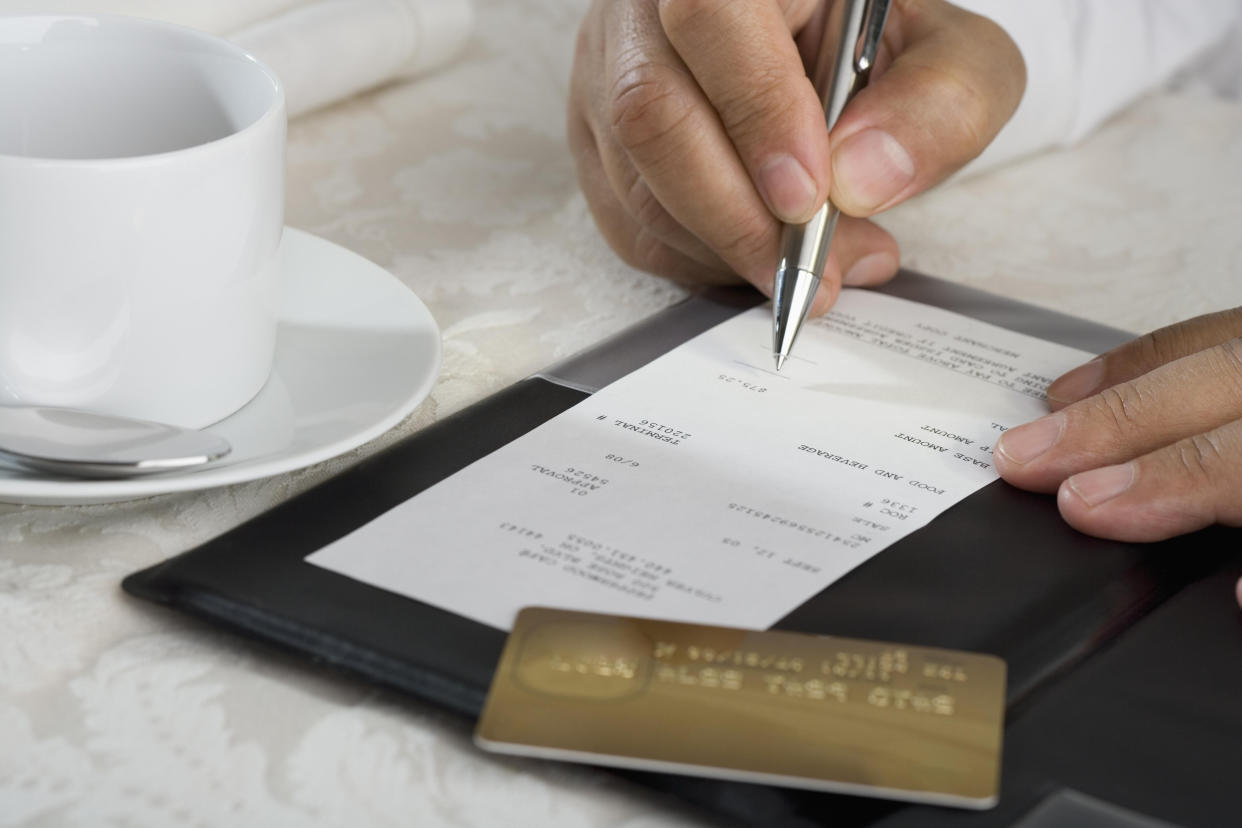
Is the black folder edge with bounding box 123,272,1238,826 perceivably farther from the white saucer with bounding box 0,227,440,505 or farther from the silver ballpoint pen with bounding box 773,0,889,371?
the silver ballpoint pen with bounding box 773,0,889,371

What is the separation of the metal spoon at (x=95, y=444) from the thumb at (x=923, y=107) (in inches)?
12.6

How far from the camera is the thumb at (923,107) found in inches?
23.6

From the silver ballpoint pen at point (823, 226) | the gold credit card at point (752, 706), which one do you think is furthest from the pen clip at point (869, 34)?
the gold credit card at point (752, 706)

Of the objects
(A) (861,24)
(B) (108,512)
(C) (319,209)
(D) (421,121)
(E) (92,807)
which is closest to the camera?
(E) (92,807)

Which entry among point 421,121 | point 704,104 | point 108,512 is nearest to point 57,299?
point 108,512

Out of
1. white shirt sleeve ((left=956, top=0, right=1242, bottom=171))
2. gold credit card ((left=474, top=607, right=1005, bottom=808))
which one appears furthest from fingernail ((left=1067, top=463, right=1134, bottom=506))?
white shirt sleeve ((left=956, top=0, right=1242, bottom=171))

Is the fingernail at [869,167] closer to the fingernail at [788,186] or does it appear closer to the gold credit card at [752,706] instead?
the fingernail at [788,186]

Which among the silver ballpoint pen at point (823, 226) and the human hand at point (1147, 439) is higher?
the silver ballpoint pen at point (823, 226)

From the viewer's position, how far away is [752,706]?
34 cm

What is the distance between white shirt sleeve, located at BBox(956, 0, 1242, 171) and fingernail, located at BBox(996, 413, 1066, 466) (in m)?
0.33

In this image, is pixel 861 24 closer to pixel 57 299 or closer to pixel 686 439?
pixel 686 439

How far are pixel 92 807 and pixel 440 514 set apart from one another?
0.46ft

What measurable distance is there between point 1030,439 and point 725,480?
117 millimetres

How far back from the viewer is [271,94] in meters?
0.47
